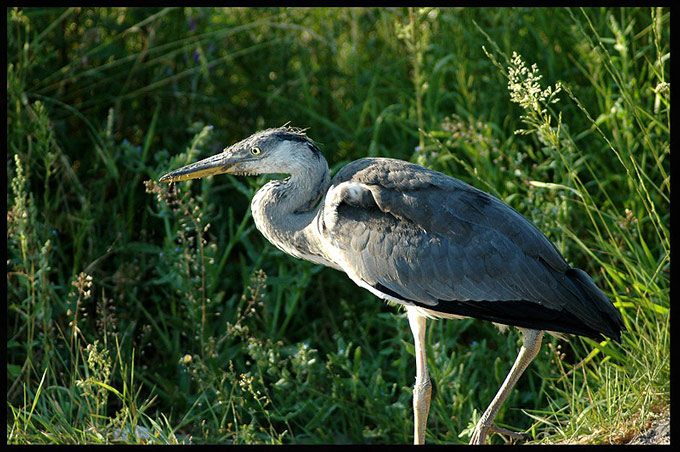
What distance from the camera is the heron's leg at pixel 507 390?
11.8 ft

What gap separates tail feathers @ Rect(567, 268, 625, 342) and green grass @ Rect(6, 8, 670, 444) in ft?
0.97

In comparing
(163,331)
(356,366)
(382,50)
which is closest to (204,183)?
(163,331)

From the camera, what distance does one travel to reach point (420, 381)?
3.68 metres

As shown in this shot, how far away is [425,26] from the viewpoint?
5.67 m

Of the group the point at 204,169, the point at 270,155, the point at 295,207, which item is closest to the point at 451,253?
the point at 295,207

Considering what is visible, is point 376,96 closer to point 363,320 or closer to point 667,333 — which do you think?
point 363,320

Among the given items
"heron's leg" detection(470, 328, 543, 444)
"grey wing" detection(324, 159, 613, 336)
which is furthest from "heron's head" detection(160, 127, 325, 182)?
"heron's leg" detection(470, 328, 543, 444)

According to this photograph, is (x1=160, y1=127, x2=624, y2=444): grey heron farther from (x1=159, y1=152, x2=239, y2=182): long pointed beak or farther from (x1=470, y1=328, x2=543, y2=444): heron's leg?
(x1=159, y1=152, x2=239, y2=182): long pointed beak

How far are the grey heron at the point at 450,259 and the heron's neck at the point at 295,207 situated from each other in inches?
5.6

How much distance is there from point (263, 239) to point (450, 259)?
173 centimetres

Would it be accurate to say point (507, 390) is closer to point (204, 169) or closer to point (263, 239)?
point (204, 169)

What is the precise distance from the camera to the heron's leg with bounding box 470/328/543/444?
359 cm

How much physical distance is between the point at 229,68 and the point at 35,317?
2.32 meters

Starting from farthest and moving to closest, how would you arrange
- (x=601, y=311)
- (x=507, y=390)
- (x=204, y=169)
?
(x=204, y=169) < (x=507, y=390) < (x=601, y=311)
